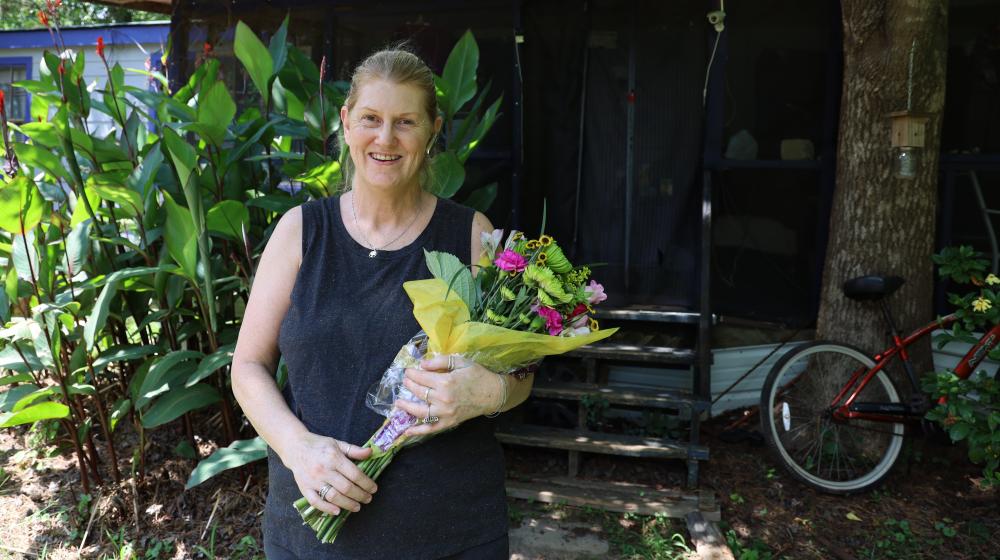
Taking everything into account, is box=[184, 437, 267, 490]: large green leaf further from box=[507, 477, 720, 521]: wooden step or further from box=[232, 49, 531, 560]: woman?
box=[232, 49, 531, 560]: woman

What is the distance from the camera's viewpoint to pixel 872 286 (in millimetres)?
3787

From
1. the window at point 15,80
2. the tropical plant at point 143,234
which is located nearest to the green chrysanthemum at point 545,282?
the tropical plant at point 143,234

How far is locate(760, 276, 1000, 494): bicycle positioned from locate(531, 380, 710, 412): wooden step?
1.18 ft

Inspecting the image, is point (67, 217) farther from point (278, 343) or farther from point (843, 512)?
point (843, 512)

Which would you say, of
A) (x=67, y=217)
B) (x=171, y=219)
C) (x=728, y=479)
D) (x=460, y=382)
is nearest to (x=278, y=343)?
(x=460, y=382)

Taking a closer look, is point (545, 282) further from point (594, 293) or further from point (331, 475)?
point (331, 475)

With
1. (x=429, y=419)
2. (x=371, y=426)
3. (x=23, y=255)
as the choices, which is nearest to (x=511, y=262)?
(x=429, y=419)

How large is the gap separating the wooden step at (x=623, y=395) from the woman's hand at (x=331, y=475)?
9.14 ft

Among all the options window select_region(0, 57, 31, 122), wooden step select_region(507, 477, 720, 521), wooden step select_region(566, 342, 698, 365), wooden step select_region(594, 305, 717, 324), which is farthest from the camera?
window select_region(0, 57, 31, 122)

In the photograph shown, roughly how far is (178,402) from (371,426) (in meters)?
2.07

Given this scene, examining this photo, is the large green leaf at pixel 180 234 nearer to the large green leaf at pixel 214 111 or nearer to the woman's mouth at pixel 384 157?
the large green leaf at pixel 214 111

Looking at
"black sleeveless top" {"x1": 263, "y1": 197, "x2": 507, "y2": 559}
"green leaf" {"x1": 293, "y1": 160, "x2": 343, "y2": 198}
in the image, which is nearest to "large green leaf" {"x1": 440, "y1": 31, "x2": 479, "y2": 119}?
"green leaf" {"x1": 293, "y1": 160, "x2": 343, "y2": 198}

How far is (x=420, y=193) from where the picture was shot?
66.4 inches

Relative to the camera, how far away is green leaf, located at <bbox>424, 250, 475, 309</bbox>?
56.9 inches
